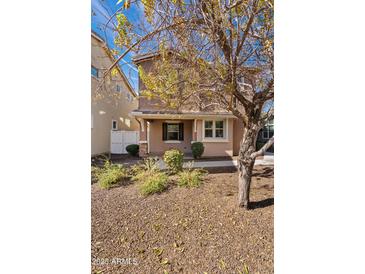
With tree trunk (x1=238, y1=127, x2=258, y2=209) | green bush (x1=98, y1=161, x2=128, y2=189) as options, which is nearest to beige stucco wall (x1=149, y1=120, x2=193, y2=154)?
green bush (x1=98, y1=161, x2=128, y2=189)

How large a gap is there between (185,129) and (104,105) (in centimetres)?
186

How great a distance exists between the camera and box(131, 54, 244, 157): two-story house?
3.26 m

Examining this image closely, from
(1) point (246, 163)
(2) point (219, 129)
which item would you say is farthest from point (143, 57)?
(2) point (219, 129)

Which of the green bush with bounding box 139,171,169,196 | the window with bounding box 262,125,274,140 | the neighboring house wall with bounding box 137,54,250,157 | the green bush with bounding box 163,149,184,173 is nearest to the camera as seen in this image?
the window with bounding box 262,125,274,140

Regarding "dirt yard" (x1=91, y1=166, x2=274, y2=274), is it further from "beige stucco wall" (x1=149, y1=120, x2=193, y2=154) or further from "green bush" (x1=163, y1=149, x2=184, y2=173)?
"beige stucco wall" (x1=149, y1=120, x2=193, y2=154)

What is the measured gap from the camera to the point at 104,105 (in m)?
2.26

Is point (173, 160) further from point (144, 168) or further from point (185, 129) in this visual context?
point (185, 129)

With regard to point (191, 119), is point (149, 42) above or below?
above

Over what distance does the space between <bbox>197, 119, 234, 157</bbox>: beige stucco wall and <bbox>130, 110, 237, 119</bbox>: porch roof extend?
0.31 meters
